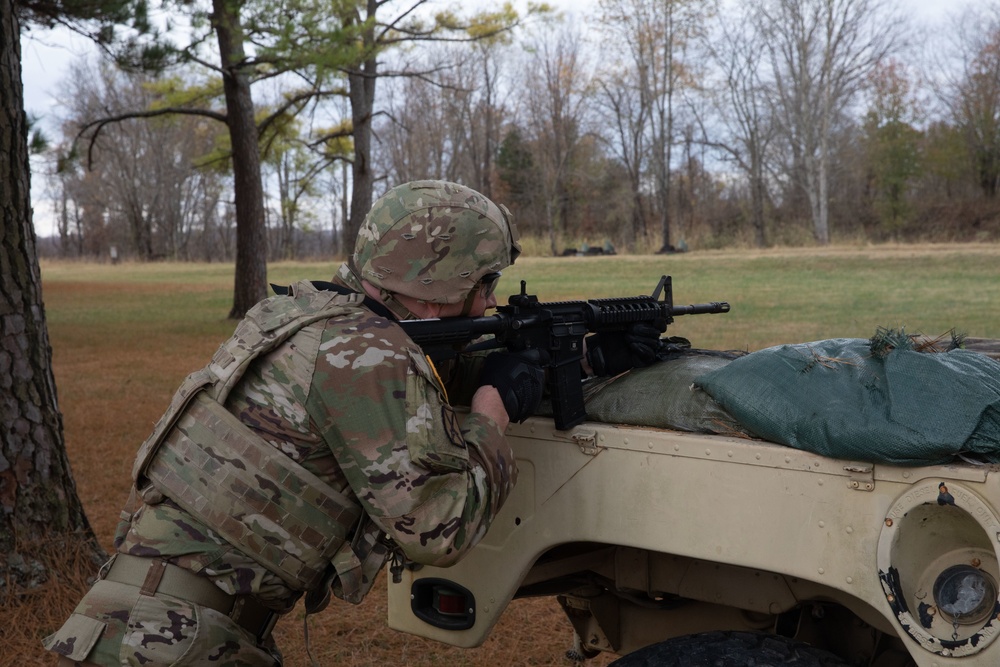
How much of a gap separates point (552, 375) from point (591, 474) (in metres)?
0.31

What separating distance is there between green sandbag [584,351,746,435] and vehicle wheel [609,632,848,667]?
450 millimetres

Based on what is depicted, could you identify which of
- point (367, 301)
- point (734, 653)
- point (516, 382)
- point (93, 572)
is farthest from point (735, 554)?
point (93, 572)

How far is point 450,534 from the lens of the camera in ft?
7.02

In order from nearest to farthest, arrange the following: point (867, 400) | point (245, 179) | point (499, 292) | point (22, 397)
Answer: point (867, 400) → point (22, 397) → point (245, 179) → point (499, 292)

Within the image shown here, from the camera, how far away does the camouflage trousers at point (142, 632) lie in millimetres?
2197

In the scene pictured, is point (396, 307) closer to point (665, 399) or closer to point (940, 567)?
point (665, 399)

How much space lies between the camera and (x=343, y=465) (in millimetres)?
2188

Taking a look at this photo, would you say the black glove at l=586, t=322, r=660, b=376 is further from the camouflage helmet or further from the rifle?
the camouflage helmet

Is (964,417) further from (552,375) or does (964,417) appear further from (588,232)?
(588,232)

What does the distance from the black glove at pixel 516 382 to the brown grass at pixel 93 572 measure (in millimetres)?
1761

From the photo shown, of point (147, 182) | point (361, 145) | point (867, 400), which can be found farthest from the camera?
point (147, 182)

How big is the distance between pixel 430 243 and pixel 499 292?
17503 millimetres

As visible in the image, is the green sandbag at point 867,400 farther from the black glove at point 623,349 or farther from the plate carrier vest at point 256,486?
the plate carrier vest at point 256,486

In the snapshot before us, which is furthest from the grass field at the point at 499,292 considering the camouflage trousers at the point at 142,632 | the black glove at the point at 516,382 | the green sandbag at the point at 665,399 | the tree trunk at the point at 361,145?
the tree trunk at the point at 361,145
